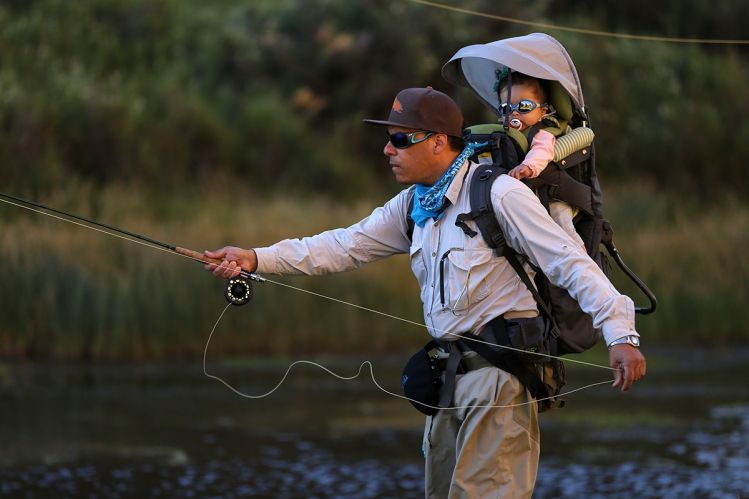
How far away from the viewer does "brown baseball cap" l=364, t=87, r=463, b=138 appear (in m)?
4.83

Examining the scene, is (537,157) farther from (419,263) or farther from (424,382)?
(424,382)

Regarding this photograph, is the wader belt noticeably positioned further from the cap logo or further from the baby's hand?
the cap logo

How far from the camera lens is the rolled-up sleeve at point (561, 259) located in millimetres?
4434

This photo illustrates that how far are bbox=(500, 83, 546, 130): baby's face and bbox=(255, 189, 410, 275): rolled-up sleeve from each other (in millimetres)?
472

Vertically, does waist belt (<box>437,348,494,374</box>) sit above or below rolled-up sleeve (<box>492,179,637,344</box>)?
below

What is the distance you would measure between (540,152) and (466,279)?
0.46 meters

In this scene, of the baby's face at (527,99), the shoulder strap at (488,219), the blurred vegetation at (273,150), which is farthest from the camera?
the blurred vegetation at (273,150)

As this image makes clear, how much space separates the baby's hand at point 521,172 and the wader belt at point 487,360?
43cm

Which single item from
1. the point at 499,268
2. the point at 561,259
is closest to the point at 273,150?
the point at 499,268

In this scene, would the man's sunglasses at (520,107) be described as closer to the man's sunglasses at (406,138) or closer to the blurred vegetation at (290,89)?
the man's sunglasses at (406,138)

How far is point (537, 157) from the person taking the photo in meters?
4.75

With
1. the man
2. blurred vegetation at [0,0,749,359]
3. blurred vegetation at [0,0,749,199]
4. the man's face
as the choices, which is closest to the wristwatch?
the man

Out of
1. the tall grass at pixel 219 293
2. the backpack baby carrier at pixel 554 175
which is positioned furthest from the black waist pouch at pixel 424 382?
the tall grass at pixel 219 293

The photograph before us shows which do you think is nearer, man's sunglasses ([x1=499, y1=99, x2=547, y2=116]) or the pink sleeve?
the pink sleeve
